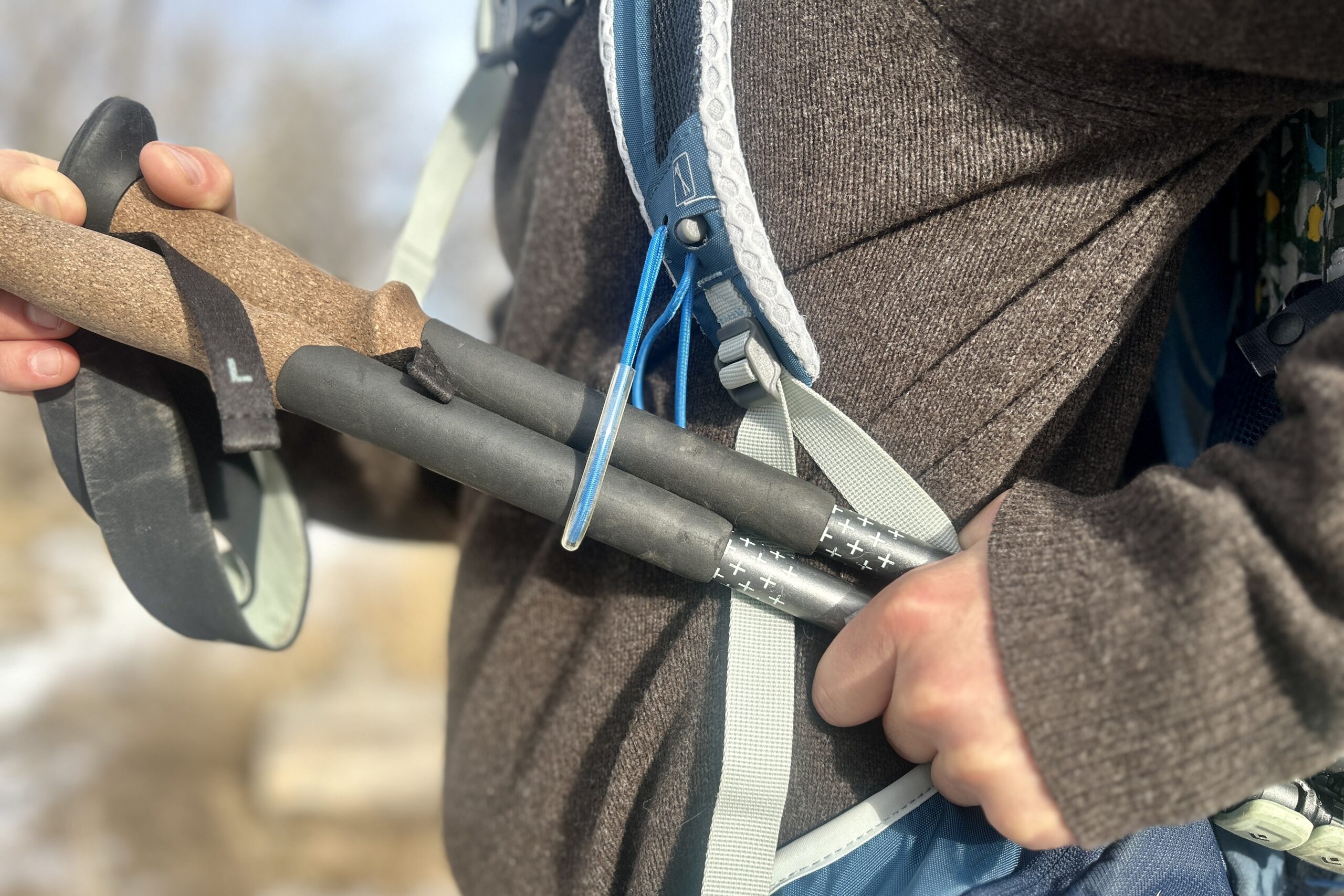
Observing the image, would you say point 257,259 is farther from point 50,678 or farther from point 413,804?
point 50,678

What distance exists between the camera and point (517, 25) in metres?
0.68

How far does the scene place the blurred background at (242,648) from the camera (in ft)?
5.07

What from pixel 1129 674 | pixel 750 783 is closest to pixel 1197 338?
pixel 1129 674

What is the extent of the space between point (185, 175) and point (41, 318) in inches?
5.1

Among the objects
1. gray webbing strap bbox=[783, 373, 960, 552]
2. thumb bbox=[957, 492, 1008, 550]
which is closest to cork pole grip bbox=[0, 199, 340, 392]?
gray webbing strap bbox=[783, 373, 960, 552]

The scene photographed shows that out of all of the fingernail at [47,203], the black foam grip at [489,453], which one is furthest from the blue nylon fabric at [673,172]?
the fingernail at [47,203]

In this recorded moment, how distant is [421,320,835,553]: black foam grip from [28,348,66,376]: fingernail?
244 mm

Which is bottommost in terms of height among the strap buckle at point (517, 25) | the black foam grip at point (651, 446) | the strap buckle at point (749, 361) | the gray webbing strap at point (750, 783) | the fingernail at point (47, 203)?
the gray webbing strap at point (750, 783)

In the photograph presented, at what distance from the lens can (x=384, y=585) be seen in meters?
1.79

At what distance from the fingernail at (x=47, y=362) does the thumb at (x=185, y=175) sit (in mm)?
121

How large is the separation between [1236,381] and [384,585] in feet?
5.42

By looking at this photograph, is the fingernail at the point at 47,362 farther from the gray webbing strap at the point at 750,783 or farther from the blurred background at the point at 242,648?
the blurred background at the point at 242,648

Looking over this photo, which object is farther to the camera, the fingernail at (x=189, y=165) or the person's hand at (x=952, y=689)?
the fingernail at (x=189, y=165)

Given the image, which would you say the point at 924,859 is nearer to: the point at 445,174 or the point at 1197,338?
the point at 1197,338
